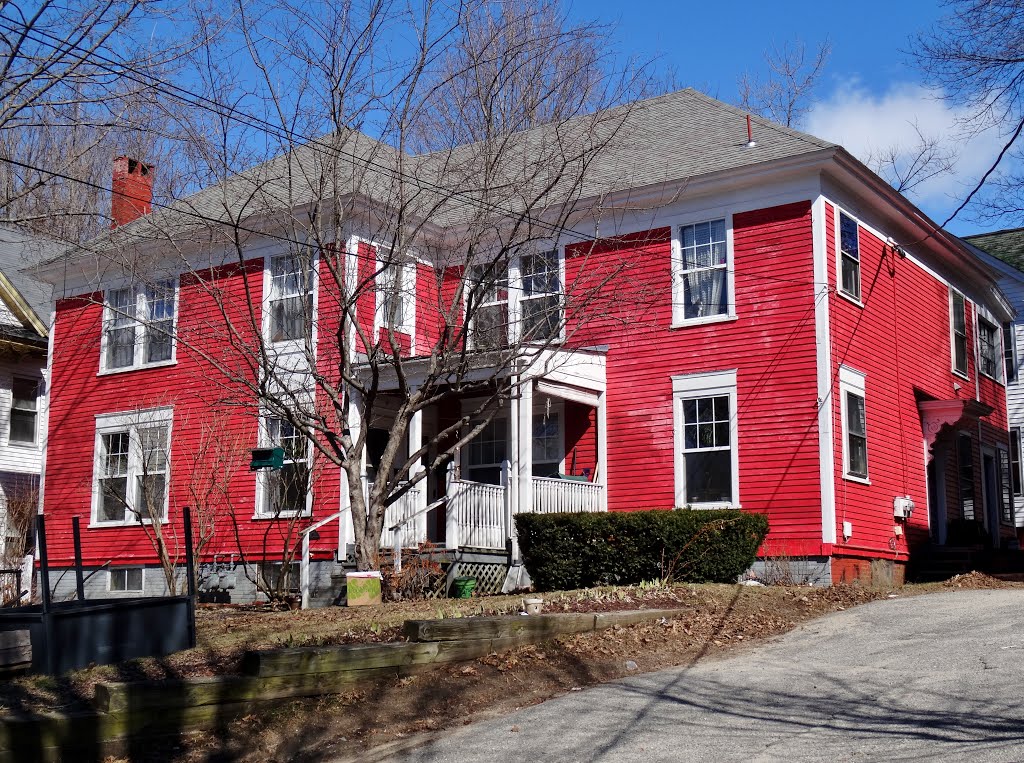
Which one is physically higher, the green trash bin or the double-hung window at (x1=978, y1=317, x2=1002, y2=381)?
the double-hung window at (x1=978, y1=317, x2=1002, y2=381)

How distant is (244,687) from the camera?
809 centimetres

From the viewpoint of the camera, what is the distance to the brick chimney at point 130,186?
22.8 metres

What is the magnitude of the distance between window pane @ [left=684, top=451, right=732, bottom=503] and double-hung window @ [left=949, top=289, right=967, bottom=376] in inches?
273

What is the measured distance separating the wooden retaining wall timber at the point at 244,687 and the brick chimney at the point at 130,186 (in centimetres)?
1555

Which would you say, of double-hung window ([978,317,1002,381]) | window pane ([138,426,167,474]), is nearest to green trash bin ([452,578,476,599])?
window pane ([138,426,167,474])

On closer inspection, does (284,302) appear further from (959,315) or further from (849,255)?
(959,315)

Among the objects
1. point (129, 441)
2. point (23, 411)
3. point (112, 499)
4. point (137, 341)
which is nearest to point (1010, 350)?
point (137, 341)

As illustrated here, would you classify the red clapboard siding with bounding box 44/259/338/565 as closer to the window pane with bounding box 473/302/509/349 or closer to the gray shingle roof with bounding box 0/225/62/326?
the window pane with bounding box 473/302/509/349

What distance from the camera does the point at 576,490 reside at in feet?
57.7

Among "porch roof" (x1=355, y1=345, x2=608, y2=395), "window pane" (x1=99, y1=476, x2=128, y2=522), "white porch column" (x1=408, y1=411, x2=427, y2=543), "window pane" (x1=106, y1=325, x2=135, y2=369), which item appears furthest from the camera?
"window pane" (x1=106, y1=325, x2=135, y2=369)

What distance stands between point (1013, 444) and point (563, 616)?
20638 millimetres

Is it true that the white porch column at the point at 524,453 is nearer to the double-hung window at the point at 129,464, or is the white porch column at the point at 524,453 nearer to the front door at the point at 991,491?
the double-hung window at the point at 129,464

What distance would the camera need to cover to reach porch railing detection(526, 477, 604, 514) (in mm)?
16922

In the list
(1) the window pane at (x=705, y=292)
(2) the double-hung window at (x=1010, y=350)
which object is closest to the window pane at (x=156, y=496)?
(1) the window pane at (x=705, y=292)
